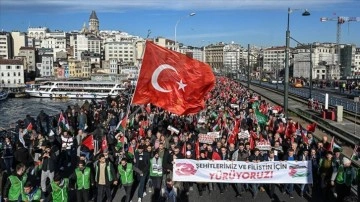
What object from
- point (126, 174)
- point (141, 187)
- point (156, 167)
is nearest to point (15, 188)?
point (126, 174)

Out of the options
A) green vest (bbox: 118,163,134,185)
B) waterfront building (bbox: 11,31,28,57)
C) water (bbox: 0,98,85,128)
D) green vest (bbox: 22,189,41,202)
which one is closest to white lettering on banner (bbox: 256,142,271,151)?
green vest (bbox: 118,163,134,185)

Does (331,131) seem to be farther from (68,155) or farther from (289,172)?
(68,155)

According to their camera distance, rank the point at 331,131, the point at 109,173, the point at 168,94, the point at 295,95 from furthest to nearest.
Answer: the point at 295,95 < the point at 331,131 < the point at 168,94 < the point at 109,173

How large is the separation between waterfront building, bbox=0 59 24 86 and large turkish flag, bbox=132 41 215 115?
134 m

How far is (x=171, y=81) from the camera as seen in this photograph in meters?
12.6

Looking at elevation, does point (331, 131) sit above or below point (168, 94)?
below

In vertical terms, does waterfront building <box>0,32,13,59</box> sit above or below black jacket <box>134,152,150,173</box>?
above

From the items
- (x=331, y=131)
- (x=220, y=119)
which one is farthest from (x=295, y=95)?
(x=220, y=119)

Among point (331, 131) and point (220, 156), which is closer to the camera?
point (220, 156)

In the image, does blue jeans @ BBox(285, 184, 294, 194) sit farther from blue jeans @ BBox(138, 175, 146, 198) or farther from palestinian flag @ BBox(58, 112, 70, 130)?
palestinian flag @ BBox(58, 112, 70, 130)

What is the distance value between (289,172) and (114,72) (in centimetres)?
17750

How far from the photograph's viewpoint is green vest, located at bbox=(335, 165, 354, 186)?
388 inches

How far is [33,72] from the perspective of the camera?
164875 mm

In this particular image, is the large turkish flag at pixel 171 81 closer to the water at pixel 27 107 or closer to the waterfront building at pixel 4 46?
the water at pixel 27 107
